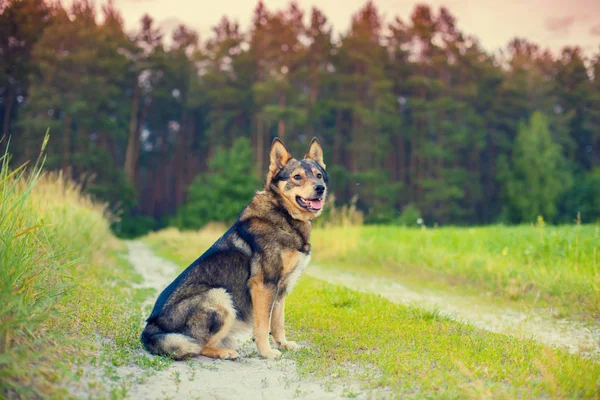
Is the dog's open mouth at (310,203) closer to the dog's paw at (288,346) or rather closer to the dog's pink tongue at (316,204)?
the dog's pink tongue at (316,204)

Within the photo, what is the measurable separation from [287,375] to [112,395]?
1.59 metres

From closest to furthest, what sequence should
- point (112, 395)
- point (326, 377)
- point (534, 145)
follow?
point (112, 395) → point (326, 377) → point (534, 145)

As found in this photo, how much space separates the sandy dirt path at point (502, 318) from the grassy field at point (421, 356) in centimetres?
60

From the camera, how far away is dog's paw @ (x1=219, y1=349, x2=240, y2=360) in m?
4.89

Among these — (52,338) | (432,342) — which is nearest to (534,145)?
(432,342)

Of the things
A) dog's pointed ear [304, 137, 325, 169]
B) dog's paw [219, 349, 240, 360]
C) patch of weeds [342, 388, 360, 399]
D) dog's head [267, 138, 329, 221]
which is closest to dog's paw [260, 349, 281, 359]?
dog's paw [219, 349, 240, 360]

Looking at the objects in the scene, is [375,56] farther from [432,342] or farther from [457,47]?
[432,342]

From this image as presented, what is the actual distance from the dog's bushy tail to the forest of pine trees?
100 ft

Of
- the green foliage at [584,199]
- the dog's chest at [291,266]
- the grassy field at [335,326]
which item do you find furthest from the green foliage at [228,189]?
the dog's chest at [291,266]

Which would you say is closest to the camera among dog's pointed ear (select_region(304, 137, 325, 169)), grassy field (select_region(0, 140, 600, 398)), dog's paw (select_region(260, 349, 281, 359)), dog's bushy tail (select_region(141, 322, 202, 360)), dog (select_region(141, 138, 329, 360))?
grassy field (select_region(0, 140, 600, 398))

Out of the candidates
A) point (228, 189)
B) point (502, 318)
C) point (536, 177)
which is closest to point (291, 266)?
point (502, 318)

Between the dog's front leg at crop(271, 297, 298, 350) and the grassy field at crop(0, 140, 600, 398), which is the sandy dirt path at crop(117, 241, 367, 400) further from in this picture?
the dog's front leg at crop(271, 297, 298, 350)

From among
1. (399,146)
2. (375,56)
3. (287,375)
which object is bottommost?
(287,375)

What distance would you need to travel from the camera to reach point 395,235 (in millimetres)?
15336
